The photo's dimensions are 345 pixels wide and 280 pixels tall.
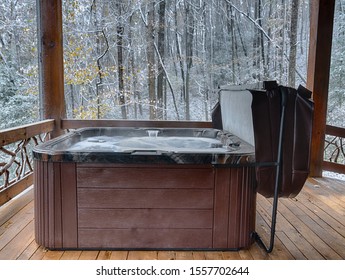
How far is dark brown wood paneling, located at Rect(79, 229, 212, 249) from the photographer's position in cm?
212

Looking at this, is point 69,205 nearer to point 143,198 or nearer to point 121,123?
point 143,198

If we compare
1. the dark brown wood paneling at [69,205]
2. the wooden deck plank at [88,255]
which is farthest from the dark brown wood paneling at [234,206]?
the dark brown wood paneling at [69,205]

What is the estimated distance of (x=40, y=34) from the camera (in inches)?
149

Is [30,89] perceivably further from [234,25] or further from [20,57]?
[234,25]

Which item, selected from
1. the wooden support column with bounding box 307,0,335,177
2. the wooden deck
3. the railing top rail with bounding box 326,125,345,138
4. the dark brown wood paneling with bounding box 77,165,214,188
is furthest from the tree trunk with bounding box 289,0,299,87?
the dark brown wood paneling with bounding box 77,165,214,188

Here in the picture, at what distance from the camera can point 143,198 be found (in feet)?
6.89

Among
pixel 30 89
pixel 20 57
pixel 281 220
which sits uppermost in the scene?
pixel 20 57

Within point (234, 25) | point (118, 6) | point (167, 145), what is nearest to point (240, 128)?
point (167, 145)

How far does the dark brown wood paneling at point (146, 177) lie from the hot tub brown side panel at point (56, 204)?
9 centimetres

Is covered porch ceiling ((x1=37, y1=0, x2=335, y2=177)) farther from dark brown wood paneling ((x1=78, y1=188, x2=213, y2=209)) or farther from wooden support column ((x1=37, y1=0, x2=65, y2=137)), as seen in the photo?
dark brown wood paneling ((x1=78, y1=188, x2=213, y2=209))

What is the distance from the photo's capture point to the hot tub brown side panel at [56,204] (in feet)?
6.75

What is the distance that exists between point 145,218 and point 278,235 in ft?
3.31
